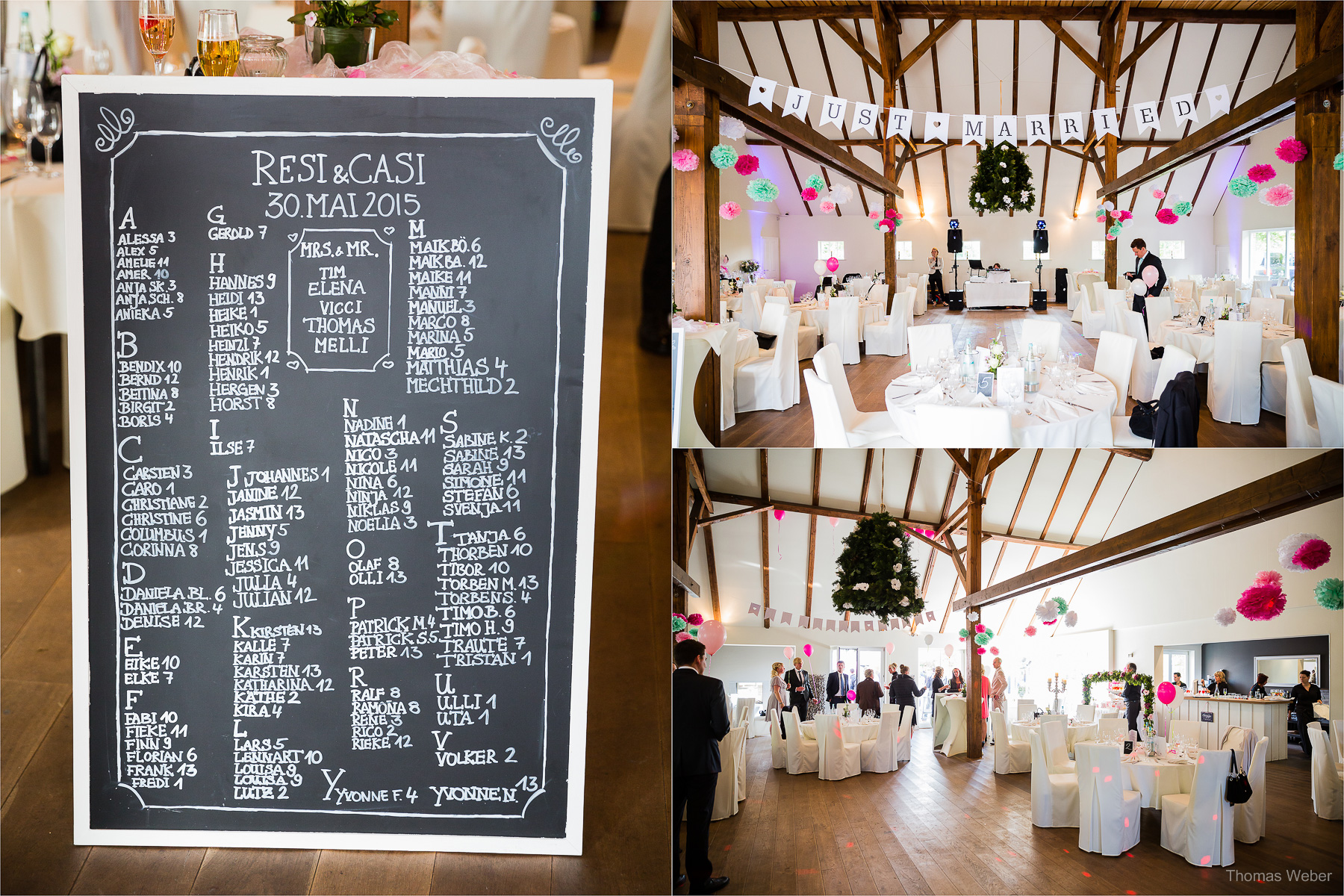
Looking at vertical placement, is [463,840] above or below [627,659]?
below

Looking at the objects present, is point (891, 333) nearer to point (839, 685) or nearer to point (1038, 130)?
point (1038, 130)

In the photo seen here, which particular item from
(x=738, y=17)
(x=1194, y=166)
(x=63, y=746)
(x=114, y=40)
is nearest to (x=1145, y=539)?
(x=1194, y=166)

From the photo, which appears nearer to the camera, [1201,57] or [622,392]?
[1201,57]

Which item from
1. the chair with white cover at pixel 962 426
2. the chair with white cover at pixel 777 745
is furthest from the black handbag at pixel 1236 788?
the chair with white cover at pixel 777 745

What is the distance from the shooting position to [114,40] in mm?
3166

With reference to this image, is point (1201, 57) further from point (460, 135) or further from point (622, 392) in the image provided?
point (460, 135)

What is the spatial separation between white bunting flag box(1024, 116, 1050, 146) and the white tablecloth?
73 centimetres

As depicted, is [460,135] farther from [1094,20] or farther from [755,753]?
[755,753]

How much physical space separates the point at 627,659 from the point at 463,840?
31.3 inches

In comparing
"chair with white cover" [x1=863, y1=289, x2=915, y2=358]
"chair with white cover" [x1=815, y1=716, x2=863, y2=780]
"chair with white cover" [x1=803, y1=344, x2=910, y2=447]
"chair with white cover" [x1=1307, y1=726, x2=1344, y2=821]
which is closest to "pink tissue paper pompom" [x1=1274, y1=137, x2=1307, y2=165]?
"chair with white cover" [x1=863, y1=289, x2=915, y2=358]

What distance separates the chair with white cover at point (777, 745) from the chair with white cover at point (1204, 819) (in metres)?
1.27

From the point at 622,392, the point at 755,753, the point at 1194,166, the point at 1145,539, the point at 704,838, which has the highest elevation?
the point at 1194,166

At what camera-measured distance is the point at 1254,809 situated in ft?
9.87

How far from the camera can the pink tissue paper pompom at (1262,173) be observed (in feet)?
9.32
